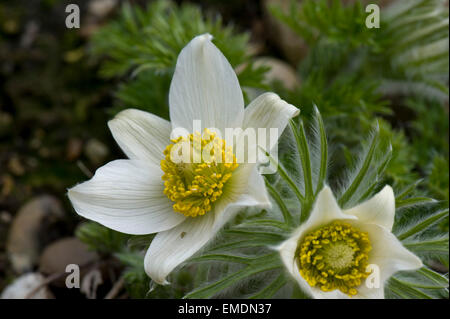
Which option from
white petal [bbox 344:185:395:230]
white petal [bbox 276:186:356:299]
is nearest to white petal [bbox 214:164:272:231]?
white petal [bbox 276:186:356:299]

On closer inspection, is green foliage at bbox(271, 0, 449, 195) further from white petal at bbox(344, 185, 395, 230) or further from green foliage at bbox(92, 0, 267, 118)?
white petal at bbox(344, 185, 395, 230)

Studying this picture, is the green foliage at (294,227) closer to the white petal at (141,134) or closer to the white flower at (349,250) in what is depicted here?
the white flower at (349,250)

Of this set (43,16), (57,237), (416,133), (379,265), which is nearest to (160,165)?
(379,265)

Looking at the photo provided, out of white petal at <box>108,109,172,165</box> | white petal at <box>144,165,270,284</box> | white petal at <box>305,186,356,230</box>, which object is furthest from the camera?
white petal at <box>108,109,172,165</box>

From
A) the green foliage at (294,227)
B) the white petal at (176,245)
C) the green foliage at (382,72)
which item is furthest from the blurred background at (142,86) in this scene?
the white petal at (176,245)

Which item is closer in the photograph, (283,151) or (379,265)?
(379,265)
